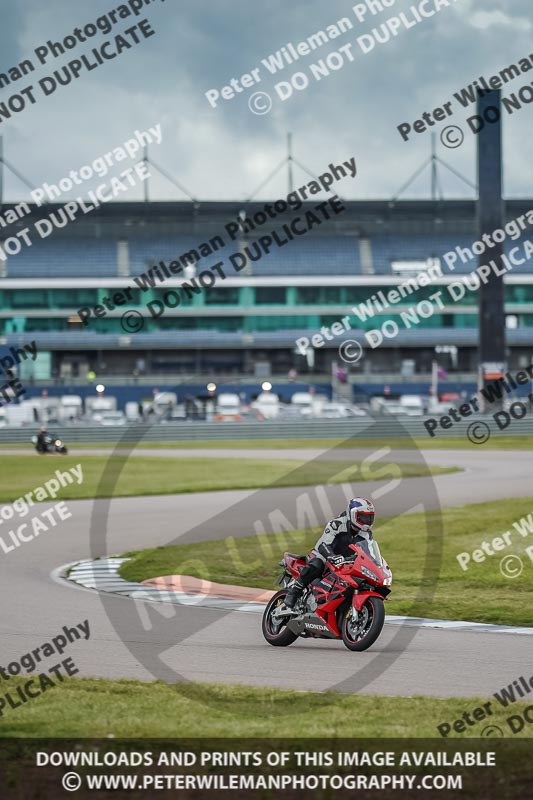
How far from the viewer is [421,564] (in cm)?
1772

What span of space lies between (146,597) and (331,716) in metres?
7.04

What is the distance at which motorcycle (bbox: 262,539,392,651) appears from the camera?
34.1 ft

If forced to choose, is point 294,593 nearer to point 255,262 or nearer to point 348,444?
point 348,444

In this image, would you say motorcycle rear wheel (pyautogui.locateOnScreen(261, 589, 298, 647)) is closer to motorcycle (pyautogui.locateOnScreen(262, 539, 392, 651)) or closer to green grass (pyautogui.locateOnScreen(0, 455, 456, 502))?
motorcycle (pyautogui.locateOnScreen(262, 539, 392, 651))

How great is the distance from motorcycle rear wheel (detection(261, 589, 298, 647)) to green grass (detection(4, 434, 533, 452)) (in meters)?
38.2

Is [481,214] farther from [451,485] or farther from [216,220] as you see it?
[216,220]

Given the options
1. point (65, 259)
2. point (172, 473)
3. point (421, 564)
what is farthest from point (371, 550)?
point (65, 259)

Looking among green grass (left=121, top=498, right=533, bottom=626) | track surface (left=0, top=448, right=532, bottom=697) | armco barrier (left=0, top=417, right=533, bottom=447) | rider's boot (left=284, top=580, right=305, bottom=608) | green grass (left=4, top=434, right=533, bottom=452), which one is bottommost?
green grass (left=4, top=434, right=533, bottom=452)

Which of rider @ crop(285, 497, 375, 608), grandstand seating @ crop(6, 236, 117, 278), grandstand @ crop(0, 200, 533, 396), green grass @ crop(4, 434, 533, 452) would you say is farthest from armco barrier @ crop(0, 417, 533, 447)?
rider @ crop(285, 497, 375, 608)

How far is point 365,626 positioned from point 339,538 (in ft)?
2.55

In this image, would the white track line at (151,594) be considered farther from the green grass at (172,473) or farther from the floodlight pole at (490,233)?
the floodlight pole at (490,233)

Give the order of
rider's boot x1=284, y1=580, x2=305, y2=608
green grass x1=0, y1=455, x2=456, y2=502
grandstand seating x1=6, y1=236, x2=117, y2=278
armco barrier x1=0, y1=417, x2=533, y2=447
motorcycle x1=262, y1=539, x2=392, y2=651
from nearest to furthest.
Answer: motorcycle x1=262, y1=539, x2=392, y2=651, rider's boot x1=284, y1=580, x2=305, y2=608, green grass x1=0, y1=455, x2=456, y2=502, armco barrier x1=0, y1=417, x2=533, y2=447, grandstand seating x1=6, y1=236, x2=117, y2=278

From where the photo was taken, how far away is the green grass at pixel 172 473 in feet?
108

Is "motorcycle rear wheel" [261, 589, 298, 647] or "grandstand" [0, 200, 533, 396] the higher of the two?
"grandstand" [0, 200, 533, 396]
